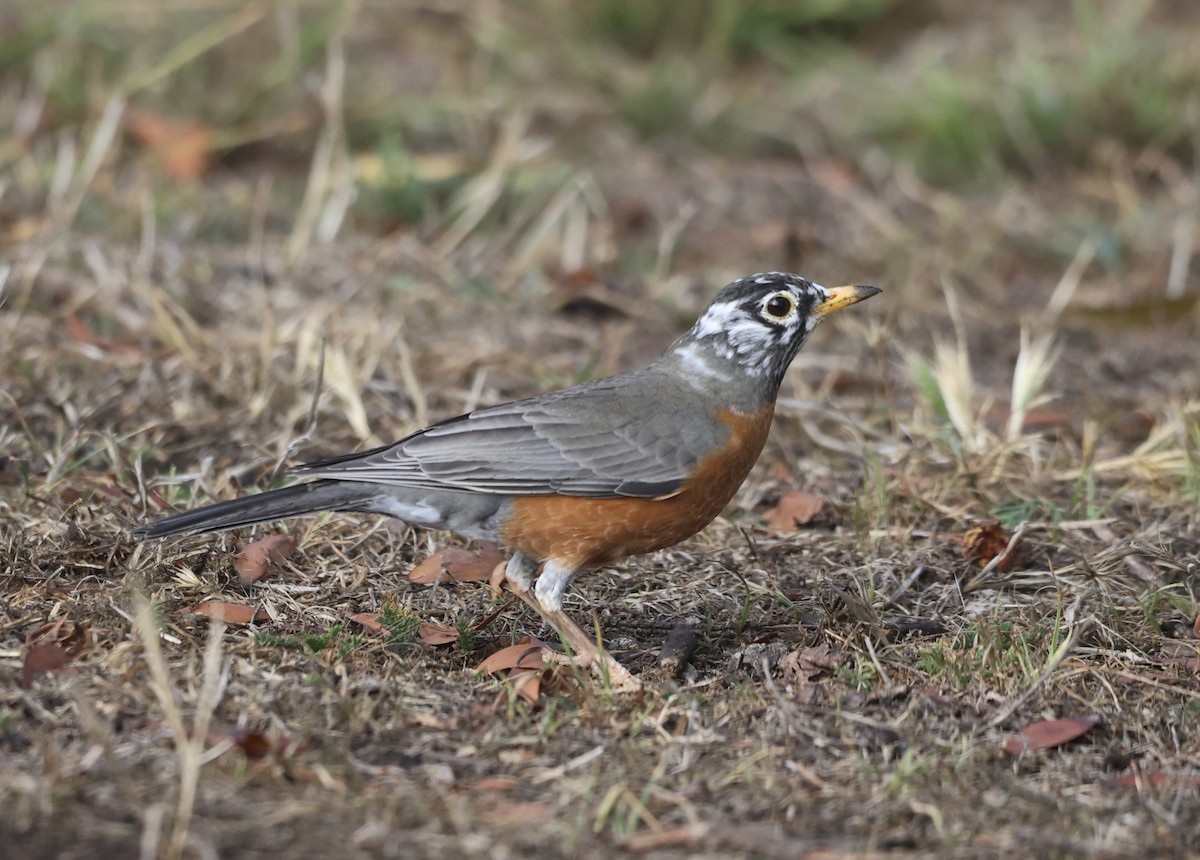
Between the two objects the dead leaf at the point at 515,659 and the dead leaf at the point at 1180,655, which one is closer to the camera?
the dead leaf at the point at 515,659

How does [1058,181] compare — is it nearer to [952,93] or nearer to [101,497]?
[952,93]

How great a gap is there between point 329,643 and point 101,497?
1362mm

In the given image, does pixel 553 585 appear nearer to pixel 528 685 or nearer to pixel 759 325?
pixel 528 685

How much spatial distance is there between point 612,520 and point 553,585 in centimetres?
28

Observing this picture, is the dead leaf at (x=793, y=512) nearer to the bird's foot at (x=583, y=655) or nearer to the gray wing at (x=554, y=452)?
the gray wing at (x=554, y=452)

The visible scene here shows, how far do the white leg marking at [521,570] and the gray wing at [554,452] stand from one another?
271 millimetres

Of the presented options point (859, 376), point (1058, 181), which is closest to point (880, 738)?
point (859, 376)

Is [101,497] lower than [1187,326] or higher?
higher

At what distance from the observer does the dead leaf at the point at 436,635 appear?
14.7 ft

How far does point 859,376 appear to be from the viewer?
23.6 ft

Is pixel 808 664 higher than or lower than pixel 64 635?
lower

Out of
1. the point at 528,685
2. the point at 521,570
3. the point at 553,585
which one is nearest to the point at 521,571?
the point at 521,570

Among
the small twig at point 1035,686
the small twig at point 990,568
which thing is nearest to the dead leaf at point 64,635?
the small twig at point 1035,686

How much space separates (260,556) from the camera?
4.86 metres
